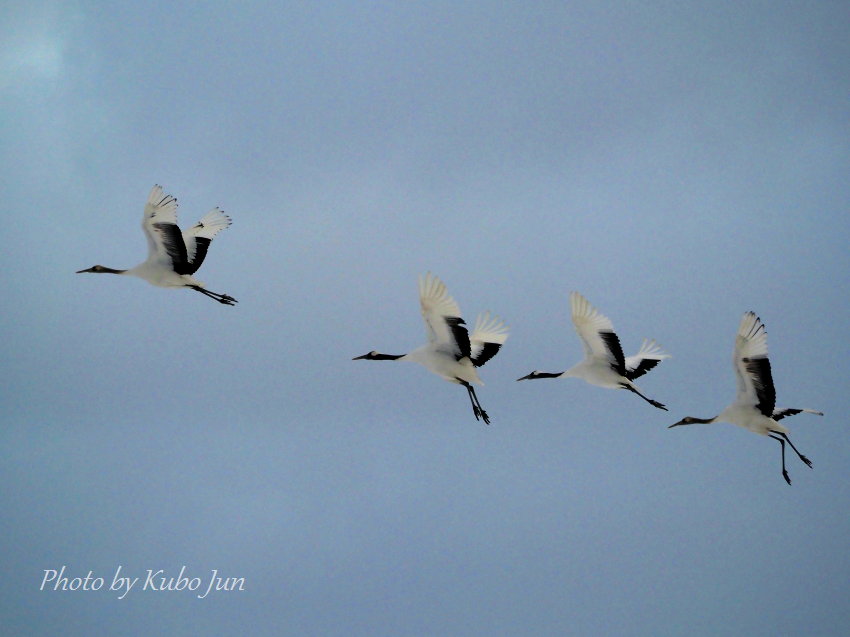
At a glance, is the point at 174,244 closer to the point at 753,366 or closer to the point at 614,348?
the point at 614,348

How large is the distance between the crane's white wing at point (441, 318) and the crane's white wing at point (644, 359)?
4463mm

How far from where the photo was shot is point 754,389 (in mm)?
23938

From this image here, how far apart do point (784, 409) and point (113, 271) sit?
539 inches

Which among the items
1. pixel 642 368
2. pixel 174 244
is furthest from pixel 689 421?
pixel 174 244

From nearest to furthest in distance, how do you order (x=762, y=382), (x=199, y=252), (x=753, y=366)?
(x=753, y=366) < (x=762, y=382) < (x=199, y=252)

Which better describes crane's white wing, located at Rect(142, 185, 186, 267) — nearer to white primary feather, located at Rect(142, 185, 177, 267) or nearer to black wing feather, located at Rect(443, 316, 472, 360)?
white primary feather, located at Rect(142, 185, 177, 267)

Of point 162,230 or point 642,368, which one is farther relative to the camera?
point 642,368

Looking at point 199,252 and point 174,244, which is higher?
point 174,244

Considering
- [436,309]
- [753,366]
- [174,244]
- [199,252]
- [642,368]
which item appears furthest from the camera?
[642,368]

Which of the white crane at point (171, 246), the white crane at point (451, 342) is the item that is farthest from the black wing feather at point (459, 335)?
the white crane at point (171, 246)

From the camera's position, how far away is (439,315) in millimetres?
22266

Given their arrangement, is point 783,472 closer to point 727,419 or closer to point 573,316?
point 727,419

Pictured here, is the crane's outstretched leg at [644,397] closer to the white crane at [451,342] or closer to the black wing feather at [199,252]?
the white crane at [451,342]

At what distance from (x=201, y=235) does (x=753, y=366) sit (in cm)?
1131
